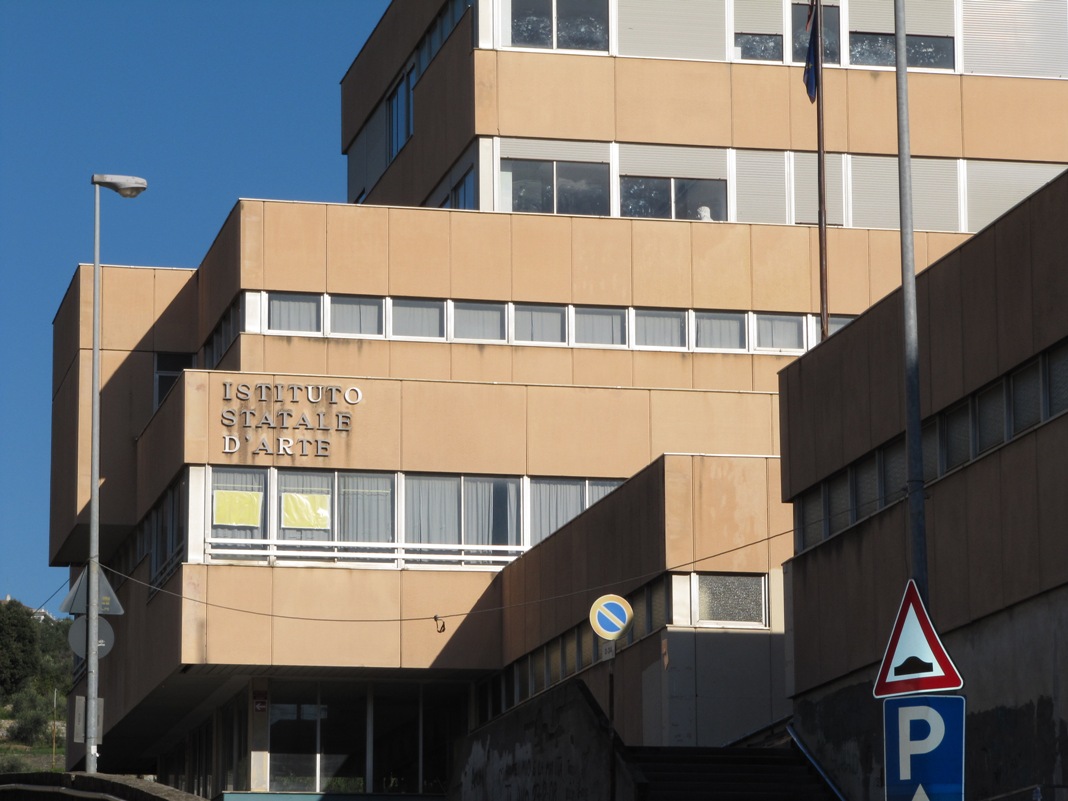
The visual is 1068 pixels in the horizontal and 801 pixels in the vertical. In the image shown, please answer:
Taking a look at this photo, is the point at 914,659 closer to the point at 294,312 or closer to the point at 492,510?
the point at 492,510

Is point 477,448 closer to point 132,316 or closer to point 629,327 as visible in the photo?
point 629,327

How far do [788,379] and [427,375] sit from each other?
12847 millimetres

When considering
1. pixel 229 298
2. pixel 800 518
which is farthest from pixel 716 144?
pixel 800 518

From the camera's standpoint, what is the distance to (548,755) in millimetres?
26203

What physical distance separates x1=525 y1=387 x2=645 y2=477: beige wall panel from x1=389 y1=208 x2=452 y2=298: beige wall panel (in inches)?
131

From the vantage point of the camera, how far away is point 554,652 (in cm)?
3434

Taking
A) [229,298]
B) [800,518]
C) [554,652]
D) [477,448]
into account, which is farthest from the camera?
[229,298]

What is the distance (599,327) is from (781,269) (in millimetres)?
3692

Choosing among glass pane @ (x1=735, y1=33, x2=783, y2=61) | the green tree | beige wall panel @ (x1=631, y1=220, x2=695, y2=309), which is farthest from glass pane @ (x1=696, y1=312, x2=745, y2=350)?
the green tree

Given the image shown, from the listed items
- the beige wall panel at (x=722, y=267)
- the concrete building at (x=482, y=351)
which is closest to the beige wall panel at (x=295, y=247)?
the concrete building at (x=482, y=351)

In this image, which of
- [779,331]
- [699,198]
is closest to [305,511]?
[779,331]

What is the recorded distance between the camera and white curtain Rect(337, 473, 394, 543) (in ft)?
121

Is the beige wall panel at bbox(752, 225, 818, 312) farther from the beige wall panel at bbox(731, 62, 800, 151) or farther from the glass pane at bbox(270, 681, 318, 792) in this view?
the glass pane at bbox(270, 681, 318, 792)

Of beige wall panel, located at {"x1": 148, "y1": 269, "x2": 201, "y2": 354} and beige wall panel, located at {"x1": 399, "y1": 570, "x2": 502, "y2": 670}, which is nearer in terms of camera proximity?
beige wall panel, located at {"x1": 399, "y1": 570, "x2": 502, "y2": 670}
